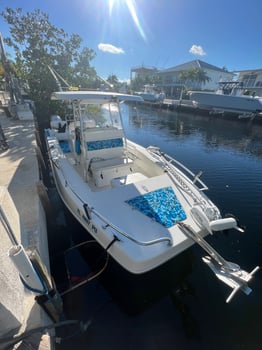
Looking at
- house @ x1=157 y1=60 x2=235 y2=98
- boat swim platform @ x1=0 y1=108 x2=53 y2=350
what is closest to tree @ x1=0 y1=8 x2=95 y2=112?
boat swim platform @ x1=0 y1=108 x2=53 y2=350

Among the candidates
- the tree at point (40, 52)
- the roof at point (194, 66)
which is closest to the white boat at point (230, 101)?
the tree at point (40, 52)

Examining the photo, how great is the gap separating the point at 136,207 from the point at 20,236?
1975 millimetres

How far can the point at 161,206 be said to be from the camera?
355cm

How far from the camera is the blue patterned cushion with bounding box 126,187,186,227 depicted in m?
3.32

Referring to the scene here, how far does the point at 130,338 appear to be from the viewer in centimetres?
284

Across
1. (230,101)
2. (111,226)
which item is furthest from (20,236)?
(230,101)

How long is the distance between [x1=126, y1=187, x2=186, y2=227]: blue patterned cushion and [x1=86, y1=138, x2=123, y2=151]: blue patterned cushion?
221 cm

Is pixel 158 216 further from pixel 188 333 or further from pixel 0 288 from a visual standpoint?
pixel 0 288

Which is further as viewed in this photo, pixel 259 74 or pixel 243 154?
pixel 259 74

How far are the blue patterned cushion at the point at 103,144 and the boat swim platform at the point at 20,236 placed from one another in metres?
1.71

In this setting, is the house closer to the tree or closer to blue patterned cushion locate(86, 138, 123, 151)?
the tree

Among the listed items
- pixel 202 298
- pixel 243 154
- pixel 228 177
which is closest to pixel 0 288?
pixel 202 298

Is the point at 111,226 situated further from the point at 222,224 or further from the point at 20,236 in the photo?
the point at 222,224

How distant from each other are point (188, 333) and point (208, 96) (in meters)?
32.1
